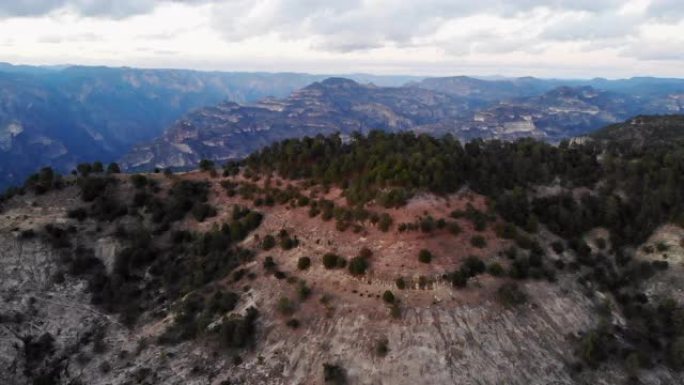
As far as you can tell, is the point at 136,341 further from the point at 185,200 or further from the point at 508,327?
the point at 508,327

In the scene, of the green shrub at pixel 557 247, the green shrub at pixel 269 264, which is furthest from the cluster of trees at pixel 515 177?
the green shrub at pixel 269 264

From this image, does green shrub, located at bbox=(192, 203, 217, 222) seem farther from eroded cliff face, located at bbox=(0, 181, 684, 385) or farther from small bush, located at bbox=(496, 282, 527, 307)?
small bush, located at bbox=(496, 282, 527, 307)

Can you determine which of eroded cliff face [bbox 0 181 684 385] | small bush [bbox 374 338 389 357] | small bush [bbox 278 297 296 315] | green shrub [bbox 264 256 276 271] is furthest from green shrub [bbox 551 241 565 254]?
green shrub [bbox 264 256 276 271]

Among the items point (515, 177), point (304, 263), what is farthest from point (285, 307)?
point (515, 177)

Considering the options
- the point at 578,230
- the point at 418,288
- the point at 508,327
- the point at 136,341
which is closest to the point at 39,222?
the point at 136,341

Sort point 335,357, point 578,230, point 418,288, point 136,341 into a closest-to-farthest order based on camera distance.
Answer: point 335,357, point 418,288, point 136,341, point 578,230

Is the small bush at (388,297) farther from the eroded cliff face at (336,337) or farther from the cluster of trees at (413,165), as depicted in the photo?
the cluster of trees at (413,165)
